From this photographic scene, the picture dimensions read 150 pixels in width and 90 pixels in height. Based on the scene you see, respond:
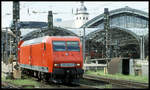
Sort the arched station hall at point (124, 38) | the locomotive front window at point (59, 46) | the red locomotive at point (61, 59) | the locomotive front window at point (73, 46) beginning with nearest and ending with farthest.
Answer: the red locomotive at point (61, 59) < the locomotive front window at point (59, 46) < the locomotive front window at point (73, 46) < the arched station hall at point (124, 38)

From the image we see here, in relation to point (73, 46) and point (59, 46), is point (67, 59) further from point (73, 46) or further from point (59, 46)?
point (73, 46)

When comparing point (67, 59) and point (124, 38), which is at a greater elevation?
point (124, 38)

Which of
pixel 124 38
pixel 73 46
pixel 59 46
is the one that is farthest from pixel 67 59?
pixel 124 38

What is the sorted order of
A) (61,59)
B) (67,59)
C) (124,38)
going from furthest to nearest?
1. (124,38)
2. (67,59)
3. (61,59)

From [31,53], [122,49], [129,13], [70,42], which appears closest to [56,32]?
[122,49]

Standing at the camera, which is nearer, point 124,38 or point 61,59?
point 61,59

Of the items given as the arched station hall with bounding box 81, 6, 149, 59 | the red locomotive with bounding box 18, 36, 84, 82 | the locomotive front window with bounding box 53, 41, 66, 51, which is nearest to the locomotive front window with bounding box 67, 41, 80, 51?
the red locomotive with bounding box 18, 36, 84, 82

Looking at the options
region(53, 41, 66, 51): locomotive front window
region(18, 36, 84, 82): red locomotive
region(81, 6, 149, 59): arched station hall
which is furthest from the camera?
region(81, 6, 149, 59): arched station hall

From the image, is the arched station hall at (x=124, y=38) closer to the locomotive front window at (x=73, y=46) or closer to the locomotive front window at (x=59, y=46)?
the locomotive front window at (x=73, y=46)

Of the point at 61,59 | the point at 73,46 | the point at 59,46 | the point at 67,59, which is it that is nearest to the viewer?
the point at 61,59

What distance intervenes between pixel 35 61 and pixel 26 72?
6242 millimetres

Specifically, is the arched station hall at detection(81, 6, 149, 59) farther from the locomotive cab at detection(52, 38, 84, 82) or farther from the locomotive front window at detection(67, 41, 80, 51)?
the locomotive cab at detection(52, 38, 84, 82)

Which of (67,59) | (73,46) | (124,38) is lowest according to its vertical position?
(67,59)

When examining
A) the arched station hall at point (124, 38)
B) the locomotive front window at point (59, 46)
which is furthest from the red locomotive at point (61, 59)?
Answer: the arched station hall at point (124, 38)
